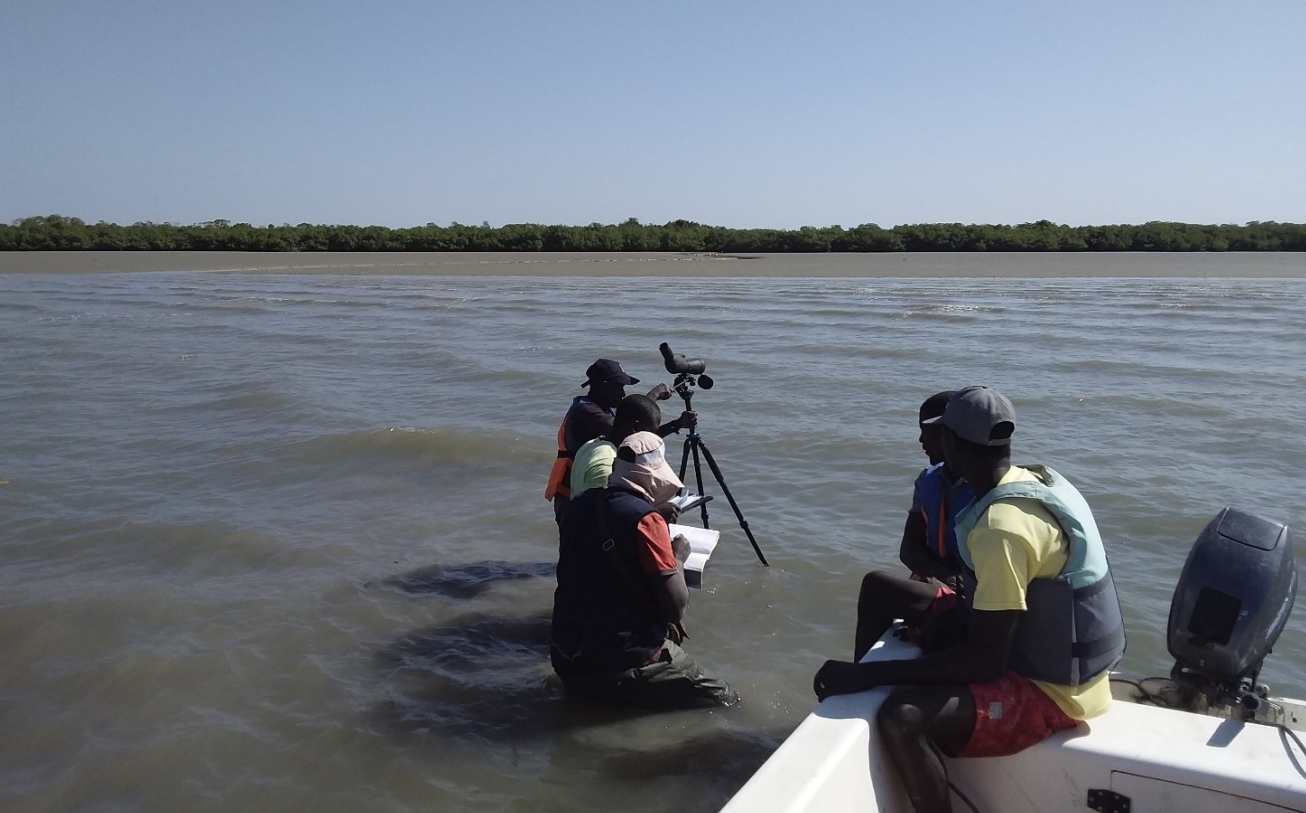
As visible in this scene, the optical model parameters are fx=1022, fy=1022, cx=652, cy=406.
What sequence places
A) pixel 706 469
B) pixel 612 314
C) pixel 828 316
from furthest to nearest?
pixel 612 314 < pixel 828 316 < pixel 706 469

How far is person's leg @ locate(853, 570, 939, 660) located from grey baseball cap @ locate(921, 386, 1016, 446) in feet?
3.20

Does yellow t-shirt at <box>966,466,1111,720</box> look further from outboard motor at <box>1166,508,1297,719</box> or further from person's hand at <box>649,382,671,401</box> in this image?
person's hand at <box>649,382,671,401</box>

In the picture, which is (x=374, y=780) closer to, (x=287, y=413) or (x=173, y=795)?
(x=173, y=795)

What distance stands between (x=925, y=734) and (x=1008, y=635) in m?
0.39

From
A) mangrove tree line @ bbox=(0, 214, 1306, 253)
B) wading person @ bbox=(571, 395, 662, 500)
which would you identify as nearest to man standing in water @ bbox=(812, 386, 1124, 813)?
wading person @ bbox=(571, 395, 662, 500)

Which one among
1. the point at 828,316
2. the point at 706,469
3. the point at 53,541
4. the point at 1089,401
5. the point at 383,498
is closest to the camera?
the point at 53,541

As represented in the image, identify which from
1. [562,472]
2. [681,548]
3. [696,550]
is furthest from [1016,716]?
[562,472]

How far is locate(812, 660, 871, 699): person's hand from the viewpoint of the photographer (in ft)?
10.9

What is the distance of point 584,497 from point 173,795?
2162 millimetres

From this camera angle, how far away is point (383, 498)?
28.6 feet

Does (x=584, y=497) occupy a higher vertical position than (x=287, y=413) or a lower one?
higher

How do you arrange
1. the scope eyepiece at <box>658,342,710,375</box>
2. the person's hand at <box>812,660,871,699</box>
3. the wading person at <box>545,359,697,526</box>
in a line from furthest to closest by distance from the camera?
the scope eyepiece at <box>658,342,710,375</box>
the wading person at <box>545,359,697,526</box>
the person's hand at <box>812,660,871,699</box>

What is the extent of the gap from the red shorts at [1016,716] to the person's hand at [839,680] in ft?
1.20

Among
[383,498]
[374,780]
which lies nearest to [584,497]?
[374,780]
